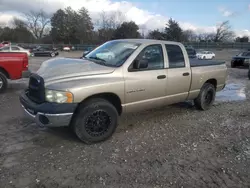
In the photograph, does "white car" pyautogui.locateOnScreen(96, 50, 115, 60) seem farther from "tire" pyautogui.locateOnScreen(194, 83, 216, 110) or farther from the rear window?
"tire" pyautogui.locateOnScreen(194, 83, 216, 110)

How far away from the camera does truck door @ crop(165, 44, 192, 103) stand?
18.4 ft

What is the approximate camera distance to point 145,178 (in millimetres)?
3512

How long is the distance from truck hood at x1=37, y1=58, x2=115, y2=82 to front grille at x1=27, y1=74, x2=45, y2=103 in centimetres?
9

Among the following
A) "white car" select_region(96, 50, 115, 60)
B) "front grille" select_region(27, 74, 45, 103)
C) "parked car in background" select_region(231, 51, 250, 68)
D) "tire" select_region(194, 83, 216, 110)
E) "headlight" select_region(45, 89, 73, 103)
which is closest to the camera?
"headlight" select_region(45, 89, 73, 103)

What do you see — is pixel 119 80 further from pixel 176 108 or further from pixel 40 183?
pixel 176 108

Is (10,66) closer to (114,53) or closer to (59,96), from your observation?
(114,53)

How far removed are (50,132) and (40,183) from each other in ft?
5.84

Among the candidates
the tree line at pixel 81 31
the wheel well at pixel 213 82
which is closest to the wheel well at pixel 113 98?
the wheel well at pixel 213 82

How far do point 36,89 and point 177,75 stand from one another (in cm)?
298

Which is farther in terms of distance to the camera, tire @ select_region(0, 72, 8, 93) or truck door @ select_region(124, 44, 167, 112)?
tire @ select_region(0, 72, 8, 93)

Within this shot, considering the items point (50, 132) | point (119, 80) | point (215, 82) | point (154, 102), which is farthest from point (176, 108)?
point (50, 132)

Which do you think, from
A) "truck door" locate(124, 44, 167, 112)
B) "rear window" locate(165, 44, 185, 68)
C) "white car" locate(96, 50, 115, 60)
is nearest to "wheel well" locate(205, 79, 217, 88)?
"rear window" locate(165, 44, 185, 68)

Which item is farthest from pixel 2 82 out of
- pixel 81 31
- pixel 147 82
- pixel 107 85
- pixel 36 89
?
pixel 81 31

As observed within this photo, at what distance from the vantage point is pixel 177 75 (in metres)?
5.70
